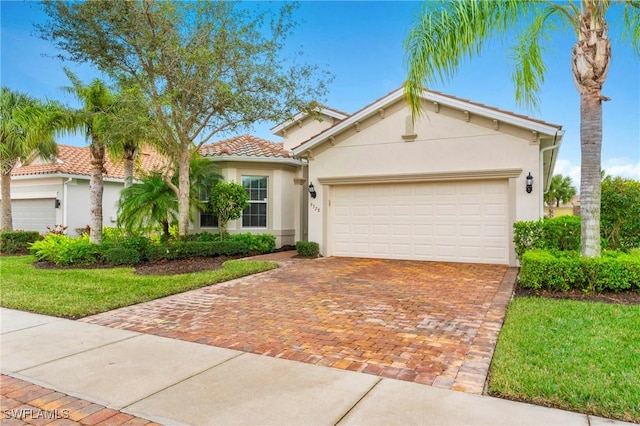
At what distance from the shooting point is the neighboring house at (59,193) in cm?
1825

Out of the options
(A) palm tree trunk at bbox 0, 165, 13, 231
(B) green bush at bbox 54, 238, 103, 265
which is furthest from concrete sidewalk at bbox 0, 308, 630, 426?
(A) palm tree trunk at bbox 0, 165, 13, 231

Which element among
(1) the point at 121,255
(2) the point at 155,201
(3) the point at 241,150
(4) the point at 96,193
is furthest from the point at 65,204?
(3) the point at 241,150

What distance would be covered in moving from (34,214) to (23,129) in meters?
6.71

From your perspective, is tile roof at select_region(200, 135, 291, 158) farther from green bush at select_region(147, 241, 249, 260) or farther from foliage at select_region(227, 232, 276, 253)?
green bush at select_region(147, 241, 249, 260)

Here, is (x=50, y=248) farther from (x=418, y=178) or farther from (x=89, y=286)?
(x=418, y=178)

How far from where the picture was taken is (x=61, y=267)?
11430mm

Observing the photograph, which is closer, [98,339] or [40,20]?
[98,339]

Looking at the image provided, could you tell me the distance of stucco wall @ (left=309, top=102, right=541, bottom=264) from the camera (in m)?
10.7

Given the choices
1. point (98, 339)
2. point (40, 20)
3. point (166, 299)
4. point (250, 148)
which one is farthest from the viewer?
point (250, 148)

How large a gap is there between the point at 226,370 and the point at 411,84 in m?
6.72

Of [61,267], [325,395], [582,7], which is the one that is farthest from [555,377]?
[61,267]

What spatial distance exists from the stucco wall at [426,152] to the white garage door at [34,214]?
1342 cm

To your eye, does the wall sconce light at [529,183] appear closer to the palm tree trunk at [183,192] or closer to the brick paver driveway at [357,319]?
the brick paver driveway at [357,319]

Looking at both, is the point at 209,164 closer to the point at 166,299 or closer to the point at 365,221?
the point at 365,221
